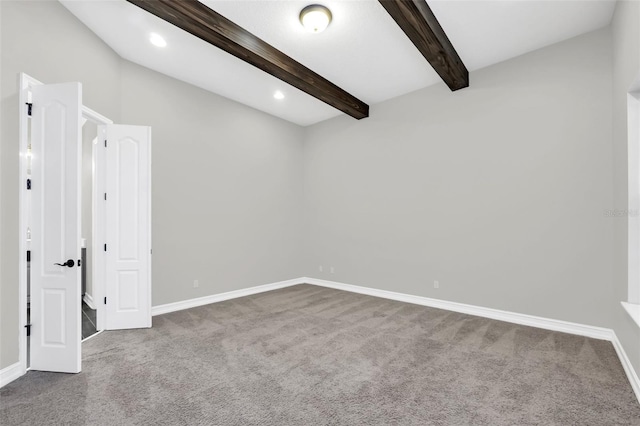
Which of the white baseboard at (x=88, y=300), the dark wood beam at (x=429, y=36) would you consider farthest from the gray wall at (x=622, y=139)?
the white baseboard at (x=88, y=300)

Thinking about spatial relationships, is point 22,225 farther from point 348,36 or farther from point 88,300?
point 348,36

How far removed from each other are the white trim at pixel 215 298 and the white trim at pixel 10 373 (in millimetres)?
1614

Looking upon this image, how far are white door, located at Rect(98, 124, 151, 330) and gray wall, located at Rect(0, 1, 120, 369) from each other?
0.84m

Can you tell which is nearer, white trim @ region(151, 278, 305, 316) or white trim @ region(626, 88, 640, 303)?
white trim @ region(626, 88, 640, 303)

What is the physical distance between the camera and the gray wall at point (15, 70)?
2.39 m

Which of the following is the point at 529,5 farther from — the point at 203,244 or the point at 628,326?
the point at 203,244

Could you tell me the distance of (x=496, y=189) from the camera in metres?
3.95

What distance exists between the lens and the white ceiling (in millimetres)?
2955

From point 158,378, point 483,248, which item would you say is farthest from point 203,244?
point 483,248

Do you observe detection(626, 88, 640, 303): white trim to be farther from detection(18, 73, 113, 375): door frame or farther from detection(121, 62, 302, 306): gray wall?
detection(18, 73, 113, 375): door frame

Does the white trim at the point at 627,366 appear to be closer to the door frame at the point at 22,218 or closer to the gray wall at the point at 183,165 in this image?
the gray wall at the point at 183,165

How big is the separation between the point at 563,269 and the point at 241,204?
15.5 ft

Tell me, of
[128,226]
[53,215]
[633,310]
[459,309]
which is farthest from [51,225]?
[633,310]

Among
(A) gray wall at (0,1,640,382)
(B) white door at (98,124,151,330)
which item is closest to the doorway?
(A) gray wall at (0,1,640,382)
